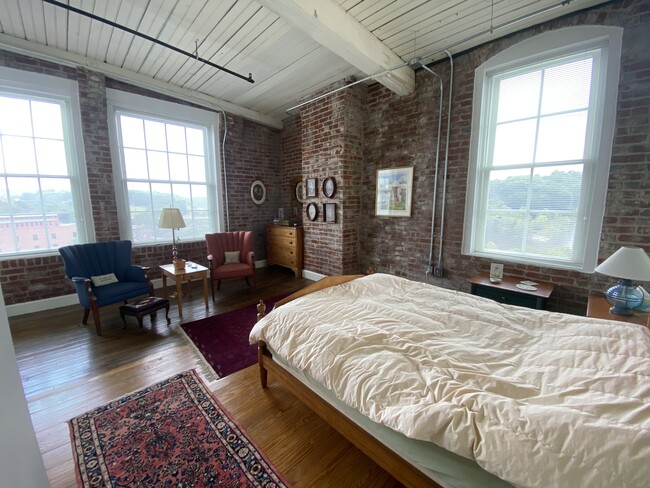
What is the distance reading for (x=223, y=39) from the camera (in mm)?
2926

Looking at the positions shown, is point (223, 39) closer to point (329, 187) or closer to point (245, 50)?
point (245, 50)

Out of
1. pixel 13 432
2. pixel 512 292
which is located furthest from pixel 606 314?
pixel 13 432

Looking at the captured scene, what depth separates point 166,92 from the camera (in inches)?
160

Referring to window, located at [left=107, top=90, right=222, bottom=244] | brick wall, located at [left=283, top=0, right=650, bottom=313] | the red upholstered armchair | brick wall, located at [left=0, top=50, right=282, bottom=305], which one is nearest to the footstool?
the red upholstered armchair

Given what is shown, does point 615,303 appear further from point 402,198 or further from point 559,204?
point 402,198

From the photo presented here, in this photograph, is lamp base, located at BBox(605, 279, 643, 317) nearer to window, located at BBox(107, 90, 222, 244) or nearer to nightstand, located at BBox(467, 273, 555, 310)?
nightstand, located at BBox(467, 273, 555, 310)

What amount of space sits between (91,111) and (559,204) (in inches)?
230

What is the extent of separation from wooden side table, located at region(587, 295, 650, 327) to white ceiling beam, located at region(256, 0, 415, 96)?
3.00m

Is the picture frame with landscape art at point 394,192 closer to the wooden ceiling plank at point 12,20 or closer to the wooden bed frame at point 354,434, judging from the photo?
the wooden bed frame at point 354,434

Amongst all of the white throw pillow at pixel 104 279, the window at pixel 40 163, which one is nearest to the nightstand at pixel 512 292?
the white throw pillow at pixel 104 279

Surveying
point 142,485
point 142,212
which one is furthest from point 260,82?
point 142,485

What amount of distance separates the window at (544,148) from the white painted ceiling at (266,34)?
36cm

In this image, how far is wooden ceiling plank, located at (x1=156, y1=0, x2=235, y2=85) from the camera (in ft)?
8.02

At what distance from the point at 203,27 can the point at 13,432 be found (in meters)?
3.47
